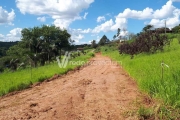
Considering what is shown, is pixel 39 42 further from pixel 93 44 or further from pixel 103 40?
pixel 103 40

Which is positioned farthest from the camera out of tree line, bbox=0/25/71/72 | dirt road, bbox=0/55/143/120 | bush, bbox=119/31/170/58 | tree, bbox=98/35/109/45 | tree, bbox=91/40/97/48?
tree, bbox=98/35/109/45

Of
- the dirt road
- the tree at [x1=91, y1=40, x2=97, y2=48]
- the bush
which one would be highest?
the tree at [x1=91, y1=40, x2=97, y2=48]

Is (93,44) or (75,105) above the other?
(93,44)

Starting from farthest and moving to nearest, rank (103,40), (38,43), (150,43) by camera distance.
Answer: (103,40), (38,43), (150,43)

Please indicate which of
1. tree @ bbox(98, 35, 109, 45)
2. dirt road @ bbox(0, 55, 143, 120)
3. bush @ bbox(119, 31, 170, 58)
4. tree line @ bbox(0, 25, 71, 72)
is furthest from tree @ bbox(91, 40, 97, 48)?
dirt road @ bbox(0, 55, 143, 120)

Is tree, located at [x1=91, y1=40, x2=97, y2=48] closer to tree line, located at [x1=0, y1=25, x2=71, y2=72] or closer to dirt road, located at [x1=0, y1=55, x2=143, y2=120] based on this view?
tree line, located at [x1=0, y1=25, x2=71, y2=72]

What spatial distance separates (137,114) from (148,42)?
54.2 ft

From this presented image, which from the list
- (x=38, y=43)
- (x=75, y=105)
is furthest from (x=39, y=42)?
(x=75, y=105)

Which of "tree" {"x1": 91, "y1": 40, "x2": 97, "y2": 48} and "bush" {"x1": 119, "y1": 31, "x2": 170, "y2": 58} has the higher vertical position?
"tree" {"x1": 91, "y1": 40, "x2": 97, "y2": 48}

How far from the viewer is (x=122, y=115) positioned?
580 centimetres

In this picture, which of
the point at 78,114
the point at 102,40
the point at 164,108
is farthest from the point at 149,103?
the point at 102,40

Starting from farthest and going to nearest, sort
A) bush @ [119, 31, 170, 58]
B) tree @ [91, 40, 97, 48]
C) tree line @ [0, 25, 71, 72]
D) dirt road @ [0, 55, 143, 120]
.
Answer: tree @ [91, 40, 97, 48], tree line @ [0, 25, 71, 72], bush @ [119, 31, 170, 58], dirt road @ [0, 55, 143, 120]

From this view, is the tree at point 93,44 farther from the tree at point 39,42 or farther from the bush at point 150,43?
the bush at point 150,43

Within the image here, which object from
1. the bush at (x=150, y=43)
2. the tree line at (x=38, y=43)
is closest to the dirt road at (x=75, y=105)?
the bush at (x=150, y=43)
